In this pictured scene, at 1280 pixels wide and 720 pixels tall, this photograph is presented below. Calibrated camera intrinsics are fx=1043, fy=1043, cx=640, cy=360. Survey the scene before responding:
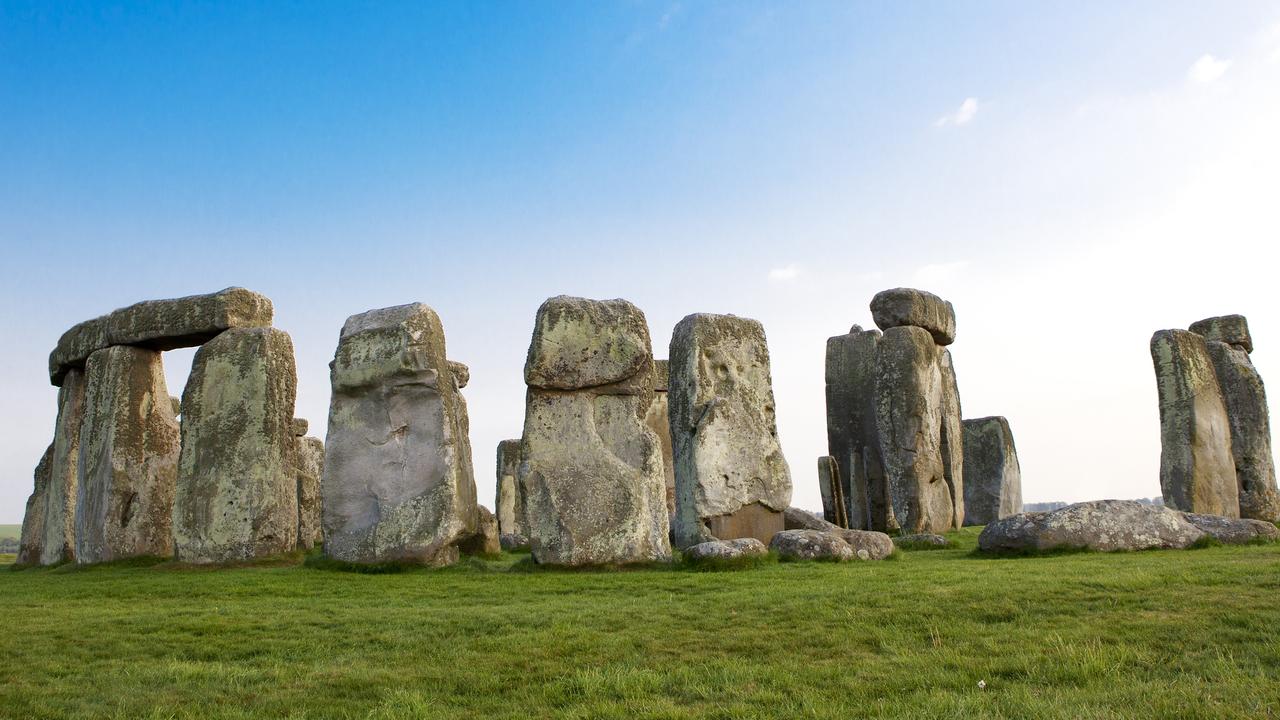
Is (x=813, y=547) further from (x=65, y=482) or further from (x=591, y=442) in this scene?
(x=65, y=482)

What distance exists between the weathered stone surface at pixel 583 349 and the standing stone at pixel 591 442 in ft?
0.04

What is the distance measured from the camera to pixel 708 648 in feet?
24.1

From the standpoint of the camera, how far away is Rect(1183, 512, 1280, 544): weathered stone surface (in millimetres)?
12518

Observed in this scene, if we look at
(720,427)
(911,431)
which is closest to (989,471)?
(911,431)

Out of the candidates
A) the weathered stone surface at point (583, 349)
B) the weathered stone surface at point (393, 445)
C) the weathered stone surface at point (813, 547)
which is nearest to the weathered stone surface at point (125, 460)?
the weathered stone surface at point (393, 445)

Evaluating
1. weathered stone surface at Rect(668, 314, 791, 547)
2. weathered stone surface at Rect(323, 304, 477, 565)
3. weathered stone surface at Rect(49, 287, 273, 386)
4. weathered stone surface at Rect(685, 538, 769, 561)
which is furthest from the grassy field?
weathered stone surface at Rect(49, 287, 273, 386)

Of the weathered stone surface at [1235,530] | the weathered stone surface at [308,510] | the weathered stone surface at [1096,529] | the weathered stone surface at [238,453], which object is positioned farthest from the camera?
the weathered stone surface at [308,510]

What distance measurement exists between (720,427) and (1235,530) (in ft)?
21.0

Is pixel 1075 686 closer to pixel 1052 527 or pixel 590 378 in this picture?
pixel 1052 527

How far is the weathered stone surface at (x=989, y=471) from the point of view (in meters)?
26.3

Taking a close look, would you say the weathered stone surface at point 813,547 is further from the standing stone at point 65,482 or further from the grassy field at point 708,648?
the standing stone at point 65,482

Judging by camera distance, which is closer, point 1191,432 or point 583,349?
point 583,349

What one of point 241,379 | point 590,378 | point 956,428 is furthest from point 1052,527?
point 241,379

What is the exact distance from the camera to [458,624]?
830 centimetres
